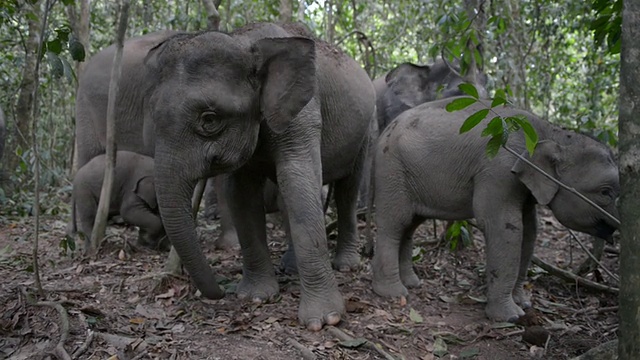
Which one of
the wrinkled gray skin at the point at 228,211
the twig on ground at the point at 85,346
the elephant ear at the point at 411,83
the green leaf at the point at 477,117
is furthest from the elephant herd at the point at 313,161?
the elephant ear at the point at 411,83

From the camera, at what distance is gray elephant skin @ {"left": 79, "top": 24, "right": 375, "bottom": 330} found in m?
3.93

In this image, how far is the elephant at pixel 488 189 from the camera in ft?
15.0

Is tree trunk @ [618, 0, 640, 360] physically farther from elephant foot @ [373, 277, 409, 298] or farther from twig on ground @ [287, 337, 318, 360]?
elephant foot @ [373, 277, 409, 298]

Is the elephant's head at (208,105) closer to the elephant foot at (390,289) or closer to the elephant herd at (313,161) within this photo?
the elephant herd at (313,161)

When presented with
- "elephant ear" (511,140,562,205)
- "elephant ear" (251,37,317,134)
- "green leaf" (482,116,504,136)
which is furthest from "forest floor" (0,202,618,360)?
"green leaf" (482,116,504,136)

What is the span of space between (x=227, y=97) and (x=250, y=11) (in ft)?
31.0

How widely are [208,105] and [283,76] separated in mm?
579

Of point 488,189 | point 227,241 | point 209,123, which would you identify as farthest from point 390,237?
point 227,241

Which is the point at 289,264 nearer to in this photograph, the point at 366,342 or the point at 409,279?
the point at 409,279

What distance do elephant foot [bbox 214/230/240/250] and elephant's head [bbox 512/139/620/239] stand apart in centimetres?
320

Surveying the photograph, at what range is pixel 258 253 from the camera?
4.88m

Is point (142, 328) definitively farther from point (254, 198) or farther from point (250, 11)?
point (250, 11)

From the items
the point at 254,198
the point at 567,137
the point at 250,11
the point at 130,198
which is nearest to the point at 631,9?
the point at 567,137

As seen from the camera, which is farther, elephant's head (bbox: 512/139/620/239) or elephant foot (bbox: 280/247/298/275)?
elephant foot (bbox: 280/247/298/275)
